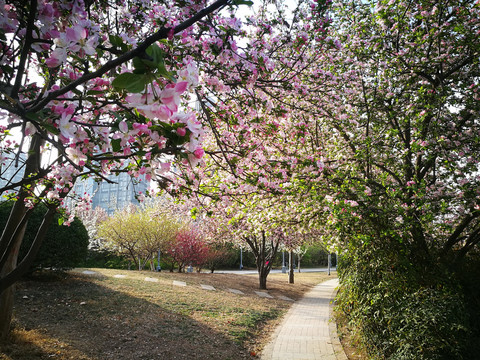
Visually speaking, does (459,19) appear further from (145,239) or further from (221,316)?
(145,239)

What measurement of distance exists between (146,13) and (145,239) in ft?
45.1

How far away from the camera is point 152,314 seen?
659cm

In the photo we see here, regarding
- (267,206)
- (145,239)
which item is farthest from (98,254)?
(267,206)

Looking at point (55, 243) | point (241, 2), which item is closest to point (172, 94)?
point (241, 2)

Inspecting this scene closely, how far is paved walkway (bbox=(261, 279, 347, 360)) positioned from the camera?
207 inches

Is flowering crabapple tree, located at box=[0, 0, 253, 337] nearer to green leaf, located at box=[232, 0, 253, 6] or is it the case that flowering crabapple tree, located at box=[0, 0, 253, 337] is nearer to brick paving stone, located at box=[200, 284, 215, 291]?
green leaf, located at box=[232, 0, 253, 6]

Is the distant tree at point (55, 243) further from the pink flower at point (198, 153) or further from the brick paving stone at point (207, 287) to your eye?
the pink flower at point (198, 153)

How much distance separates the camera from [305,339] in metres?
6.24

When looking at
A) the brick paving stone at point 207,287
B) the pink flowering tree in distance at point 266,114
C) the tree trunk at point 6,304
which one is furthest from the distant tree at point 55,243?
the brick paving stone at point 207,287

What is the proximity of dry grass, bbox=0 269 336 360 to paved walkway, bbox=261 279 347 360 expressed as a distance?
0.31 metres

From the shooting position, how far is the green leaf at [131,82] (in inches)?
38.5

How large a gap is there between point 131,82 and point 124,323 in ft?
19.6

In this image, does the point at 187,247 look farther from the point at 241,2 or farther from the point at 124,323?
the point at 241,2

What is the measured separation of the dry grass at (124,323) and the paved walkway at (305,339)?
0.31 meters
